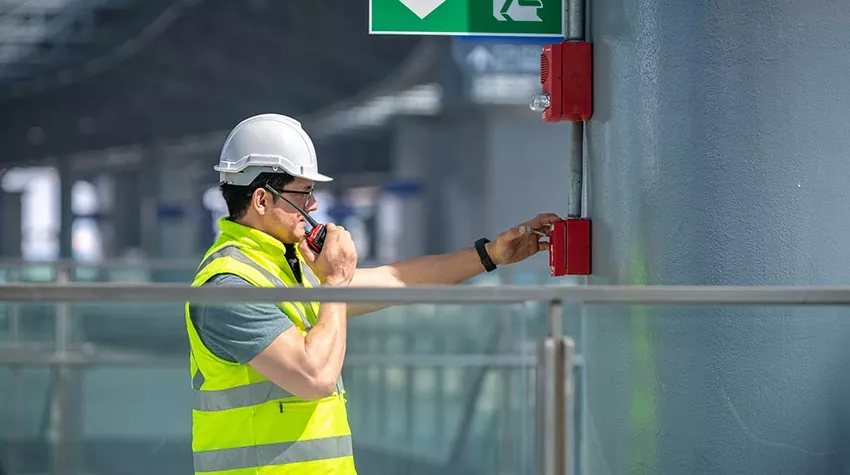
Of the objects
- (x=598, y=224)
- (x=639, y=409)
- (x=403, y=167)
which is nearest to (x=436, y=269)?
(x=598, y=224)

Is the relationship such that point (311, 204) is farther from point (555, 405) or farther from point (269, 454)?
point (555, 405)

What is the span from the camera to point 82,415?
12.3 feet

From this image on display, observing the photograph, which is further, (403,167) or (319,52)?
(403,167)

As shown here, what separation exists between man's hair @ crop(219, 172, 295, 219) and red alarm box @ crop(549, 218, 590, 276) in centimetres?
91

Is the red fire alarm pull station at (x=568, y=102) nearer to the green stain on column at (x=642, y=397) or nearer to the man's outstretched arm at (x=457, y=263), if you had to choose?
the man's outstretched arm at (x=457, y=263)

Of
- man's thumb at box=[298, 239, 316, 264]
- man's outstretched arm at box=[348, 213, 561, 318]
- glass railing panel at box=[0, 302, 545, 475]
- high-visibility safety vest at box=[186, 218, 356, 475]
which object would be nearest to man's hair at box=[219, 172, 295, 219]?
man's thumb at box=[298, 239, 316, 264]

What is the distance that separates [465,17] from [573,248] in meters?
→ 0.86

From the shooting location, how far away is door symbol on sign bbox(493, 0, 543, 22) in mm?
4301

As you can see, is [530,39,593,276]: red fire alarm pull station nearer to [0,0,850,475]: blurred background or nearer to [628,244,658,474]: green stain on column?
[0,0,850,475]: blurred background

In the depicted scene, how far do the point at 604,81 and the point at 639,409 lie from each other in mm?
1024

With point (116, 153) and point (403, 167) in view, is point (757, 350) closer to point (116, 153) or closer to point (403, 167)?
point (403, 167)

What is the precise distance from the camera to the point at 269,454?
11.0ft

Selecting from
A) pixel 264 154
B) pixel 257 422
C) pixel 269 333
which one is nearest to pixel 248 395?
pixel 257 422

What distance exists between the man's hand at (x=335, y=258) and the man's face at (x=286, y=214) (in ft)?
0.19
